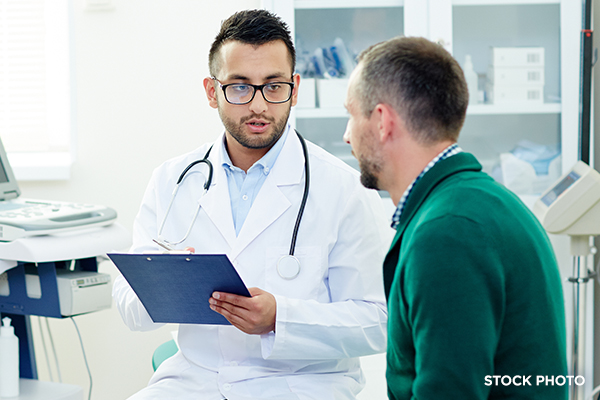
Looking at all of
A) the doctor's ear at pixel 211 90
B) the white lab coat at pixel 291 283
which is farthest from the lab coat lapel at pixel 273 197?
the doctor's ear at pixel 211 90

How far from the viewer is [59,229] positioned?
166 centimetres

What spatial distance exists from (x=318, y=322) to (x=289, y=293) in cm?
11

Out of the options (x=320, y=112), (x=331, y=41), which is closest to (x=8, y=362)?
(x=320, y=112)

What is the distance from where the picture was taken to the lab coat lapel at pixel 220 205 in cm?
139

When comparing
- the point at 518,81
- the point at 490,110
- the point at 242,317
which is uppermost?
the point at 518,81

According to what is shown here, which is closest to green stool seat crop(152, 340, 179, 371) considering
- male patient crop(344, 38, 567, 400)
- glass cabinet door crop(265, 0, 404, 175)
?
male patient crop(344, 38, 567, 400)

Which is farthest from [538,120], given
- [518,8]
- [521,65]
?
[518,8]

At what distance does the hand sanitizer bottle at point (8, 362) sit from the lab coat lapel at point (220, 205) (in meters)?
0.73

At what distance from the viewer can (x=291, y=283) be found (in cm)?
133

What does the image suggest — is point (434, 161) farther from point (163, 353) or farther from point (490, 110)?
point (490, 110)

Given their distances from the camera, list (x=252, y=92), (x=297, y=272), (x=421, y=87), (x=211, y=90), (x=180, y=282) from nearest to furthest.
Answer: (x=421, y=87) < (x=180, y=282) < (x=297, y=272) < (x=252, y=92) < (x=211, y=90)

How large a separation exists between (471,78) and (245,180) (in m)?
1.26

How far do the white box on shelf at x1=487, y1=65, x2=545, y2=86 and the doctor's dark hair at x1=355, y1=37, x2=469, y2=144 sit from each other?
1.58 metres

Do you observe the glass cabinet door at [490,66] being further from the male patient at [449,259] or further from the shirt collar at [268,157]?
the male patient at [449,259]
